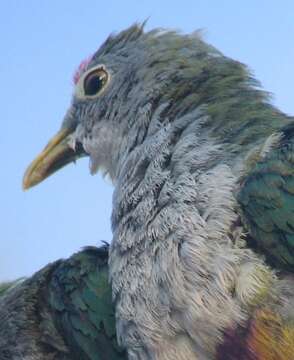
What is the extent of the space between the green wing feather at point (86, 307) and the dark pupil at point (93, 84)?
109 cm

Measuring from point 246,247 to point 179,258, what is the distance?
31 centimetres

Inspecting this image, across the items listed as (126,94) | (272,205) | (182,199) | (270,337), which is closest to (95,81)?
(126,94)

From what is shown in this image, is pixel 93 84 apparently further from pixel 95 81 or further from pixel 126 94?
pixel 126 94

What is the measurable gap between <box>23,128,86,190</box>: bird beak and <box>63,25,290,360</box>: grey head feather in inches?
25.6

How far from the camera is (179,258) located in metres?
3.91

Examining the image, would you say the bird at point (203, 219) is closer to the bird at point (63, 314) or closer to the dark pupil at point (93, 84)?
the bird at point (63, 314)

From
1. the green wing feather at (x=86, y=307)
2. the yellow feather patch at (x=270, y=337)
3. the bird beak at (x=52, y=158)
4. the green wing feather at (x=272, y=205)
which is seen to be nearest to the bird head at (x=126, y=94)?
the bird beak at (x=52, y=158)

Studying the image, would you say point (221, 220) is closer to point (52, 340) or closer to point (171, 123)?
point (171, 123)

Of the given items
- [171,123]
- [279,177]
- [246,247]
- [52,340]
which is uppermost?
[171,123]

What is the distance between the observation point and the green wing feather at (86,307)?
4.72 m

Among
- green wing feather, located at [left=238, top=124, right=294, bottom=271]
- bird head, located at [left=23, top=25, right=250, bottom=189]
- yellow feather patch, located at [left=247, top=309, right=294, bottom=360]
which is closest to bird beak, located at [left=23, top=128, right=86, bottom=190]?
bird head, located at [left=23, top=25, right=250, bottom=189]

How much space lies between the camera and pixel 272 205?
380cm

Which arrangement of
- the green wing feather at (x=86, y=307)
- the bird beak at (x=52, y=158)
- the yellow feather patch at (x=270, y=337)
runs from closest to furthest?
the yellow feather patch at (x=270, y=337)
the green wing feather at (x=86, y=307)
the bird beak at (x=52, y=158)

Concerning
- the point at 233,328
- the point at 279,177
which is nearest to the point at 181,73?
the point at 279,177
